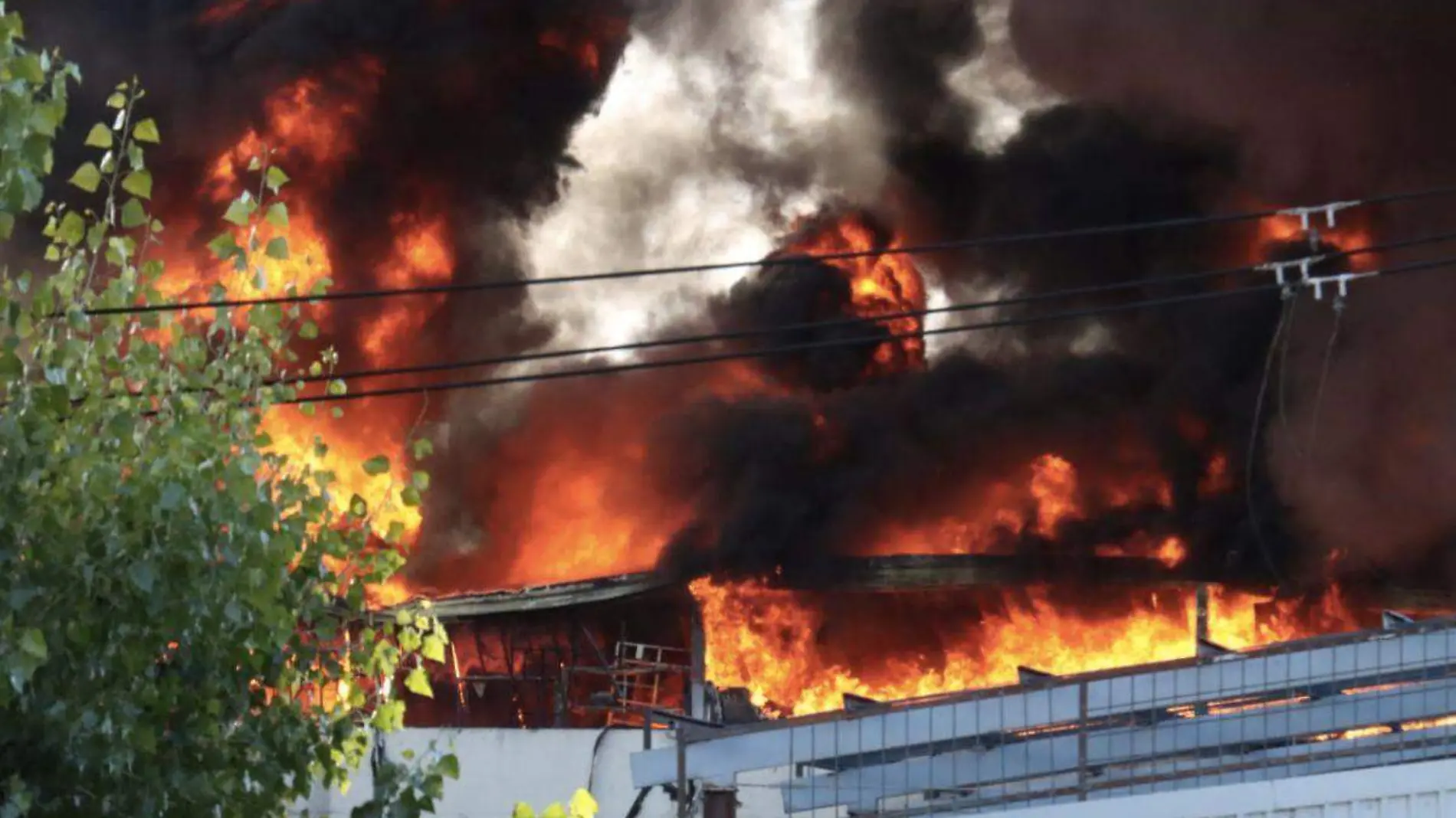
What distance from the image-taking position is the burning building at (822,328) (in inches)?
1129

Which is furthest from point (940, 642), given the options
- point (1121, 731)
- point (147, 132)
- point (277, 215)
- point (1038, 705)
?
point (147, 132)

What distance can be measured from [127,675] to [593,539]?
79.7 feet

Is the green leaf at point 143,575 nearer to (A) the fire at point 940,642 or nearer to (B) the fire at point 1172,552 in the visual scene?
(A) the fire at point 940,642

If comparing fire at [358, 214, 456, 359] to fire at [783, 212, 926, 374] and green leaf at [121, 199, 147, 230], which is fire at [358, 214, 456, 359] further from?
green leaf at [121, 199, 147, 230]

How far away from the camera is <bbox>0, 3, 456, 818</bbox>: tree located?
847 centimetres

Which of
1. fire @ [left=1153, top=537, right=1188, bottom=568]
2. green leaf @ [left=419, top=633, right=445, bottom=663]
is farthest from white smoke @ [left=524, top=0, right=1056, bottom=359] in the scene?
green leaf @ [left=419, top=633, right=445, bottom=663]

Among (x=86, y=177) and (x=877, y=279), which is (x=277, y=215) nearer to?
(x=86, y=177)

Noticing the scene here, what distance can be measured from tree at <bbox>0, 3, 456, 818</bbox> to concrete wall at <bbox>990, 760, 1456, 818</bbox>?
5.99 meters

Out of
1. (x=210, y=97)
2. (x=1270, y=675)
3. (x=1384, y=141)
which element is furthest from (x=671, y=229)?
(x=1270, y=675)

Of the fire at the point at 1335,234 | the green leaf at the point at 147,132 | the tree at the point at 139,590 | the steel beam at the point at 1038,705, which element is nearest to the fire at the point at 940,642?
the fire at the point at 1335,234

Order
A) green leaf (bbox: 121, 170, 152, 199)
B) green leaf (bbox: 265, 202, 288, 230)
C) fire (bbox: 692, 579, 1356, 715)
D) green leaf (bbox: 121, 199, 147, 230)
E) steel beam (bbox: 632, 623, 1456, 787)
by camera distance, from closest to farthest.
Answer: green leaf (bbox: 121, 199, 147, 230) → green leaf (bbox: 121, 170, 152, 199) → green leaf (bbox: 265, 202, 288, 230) → steel beam (bbox: 632, 623, 1456, 787) → fire (bbox: 692, 579, 1356, 715)

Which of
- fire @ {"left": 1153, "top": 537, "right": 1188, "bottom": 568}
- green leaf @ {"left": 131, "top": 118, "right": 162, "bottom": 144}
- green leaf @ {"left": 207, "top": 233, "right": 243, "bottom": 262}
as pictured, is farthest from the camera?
fire @ {"left": 1153, "top": 537, "right": 1188, "bottom": 568}

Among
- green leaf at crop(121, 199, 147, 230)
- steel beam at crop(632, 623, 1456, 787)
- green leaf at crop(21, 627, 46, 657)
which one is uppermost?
green leaf at crop(121, 199, 147, 230)

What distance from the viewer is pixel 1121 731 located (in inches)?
647
